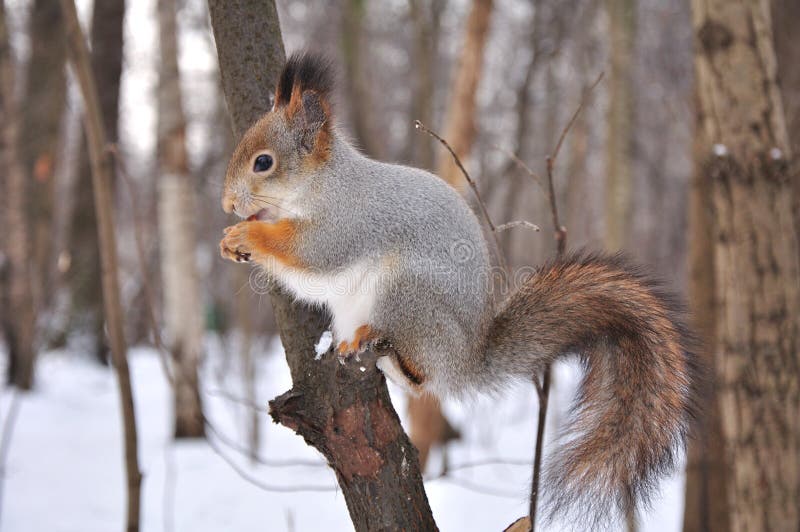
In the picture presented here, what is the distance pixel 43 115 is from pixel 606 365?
7416mm

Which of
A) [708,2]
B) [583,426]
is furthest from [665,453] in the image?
[708,2]

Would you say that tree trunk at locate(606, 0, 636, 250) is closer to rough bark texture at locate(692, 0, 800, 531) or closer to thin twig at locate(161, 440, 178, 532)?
rough bark texture at locate(692, 0, 800, 531)

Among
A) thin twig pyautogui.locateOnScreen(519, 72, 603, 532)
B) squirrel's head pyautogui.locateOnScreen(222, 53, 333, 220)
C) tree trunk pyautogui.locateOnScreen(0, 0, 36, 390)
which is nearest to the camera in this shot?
thin twig pyautogui.locateOnScreen(519, 72, 603, 532)

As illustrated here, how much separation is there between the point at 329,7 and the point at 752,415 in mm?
7921

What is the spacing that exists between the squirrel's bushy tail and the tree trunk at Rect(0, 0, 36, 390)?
16.2ft

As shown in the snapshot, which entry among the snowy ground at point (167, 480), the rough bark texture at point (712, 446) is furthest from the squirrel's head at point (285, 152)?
the rough bark texture at point (712, 446)

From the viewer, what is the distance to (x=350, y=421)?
5.55ft

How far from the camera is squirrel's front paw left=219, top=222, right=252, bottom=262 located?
212 centimetres

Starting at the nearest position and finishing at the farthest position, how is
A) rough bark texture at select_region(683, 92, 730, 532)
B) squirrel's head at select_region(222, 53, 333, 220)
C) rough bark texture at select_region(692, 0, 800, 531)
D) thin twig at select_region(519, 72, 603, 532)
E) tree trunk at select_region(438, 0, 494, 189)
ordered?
thin twig at select_region(519, 72, 603, 532), squirrel's head at select_region(222, 53, 333, 220), rough bark texture at select_region(692, 0, 800, 531), rough bark texture at select_region(683, 92, 730, 532), tree trunk at select_region(438, 0, 494, 189)

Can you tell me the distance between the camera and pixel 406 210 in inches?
87.9

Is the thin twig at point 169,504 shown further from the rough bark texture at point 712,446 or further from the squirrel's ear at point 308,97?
the rough bark texture at point 712,446

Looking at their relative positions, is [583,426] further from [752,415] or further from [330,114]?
[330,114]

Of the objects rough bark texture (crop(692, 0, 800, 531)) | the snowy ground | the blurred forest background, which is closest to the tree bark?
the blurred forest background

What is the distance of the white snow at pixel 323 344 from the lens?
1823 mm
